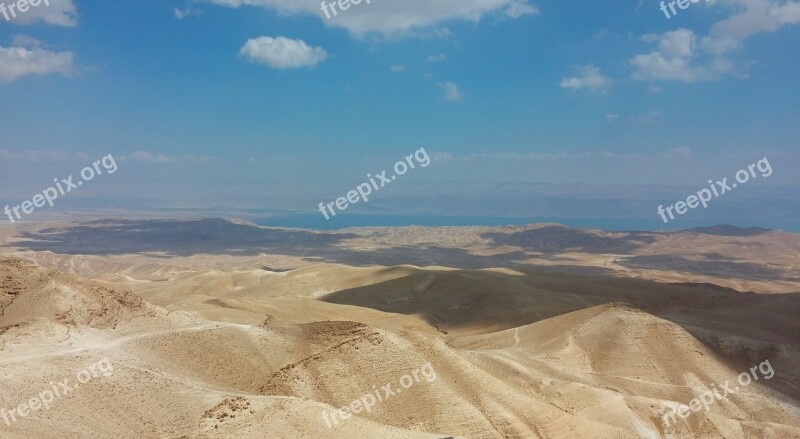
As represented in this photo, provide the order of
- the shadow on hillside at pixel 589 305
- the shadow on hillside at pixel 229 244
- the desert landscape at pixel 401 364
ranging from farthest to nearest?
the shadow on hillside at pixel 229 244
the shadow on hillside at pixel 589 305
the desert landscape at pixel 401 364

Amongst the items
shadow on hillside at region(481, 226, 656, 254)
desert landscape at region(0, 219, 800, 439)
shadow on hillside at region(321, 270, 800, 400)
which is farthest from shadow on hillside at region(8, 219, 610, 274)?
desert landscape at region(0, 219, 800, 439)

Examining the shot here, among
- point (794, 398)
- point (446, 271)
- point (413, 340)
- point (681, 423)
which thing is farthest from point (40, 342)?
point (446, 271)

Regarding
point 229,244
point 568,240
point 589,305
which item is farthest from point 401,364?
point 568,240

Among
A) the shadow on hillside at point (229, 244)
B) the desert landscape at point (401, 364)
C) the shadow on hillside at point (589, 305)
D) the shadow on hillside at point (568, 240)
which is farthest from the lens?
the shadow on hillside at point (568, 240)

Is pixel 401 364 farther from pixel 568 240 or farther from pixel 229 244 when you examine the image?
pixel 568 240

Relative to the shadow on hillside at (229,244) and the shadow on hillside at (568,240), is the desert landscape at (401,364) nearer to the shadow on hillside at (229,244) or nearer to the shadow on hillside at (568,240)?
the shadow on hillside at (229,244)

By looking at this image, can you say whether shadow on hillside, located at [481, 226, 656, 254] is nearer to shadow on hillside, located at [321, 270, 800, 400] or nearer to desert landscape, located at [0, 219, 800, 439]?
shadow on hillside, located at [321, 270, 800, 400]

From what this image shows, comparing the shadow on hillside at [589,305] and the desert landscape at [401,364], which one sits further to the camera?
the shadow on hillside at [589,305]

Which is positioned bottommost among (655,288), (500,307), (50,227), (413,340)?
(655,288)

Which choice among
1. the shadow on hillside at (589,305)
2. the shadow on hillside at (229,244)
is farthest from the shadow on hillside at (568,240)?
the shadow on hillside at (589,305)

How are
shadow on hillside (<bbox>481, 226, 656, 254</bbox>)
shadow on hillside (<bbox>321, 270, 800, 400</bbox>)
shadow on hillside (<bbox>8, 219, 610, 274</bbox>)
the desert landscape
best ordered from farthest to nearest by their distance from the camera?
shadow on hillside (<bbox>481, 226, 656, 254</bbox>) < shadow on hillside (<bbox>8, 219, 610, 274</bbox>) < shadow on hillside (<bbox>321, 270, 800, 400</bbox>) < the desert landscape

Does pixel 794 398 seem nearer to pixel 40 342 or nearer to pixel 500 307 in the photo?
pixel 500 307
